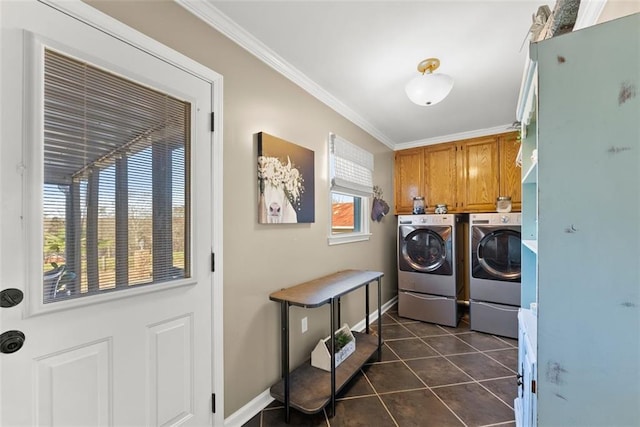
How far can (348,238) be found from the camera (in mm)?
2963

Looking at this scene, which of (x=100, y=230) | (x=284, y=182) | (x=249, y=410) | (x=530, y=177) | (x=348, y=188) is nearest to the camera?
(x=100, y=230)

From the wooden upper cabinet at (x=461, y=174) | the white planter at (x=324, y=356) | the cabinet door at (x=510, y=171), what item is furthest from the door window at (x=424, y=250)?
the white planter at (x=324, y=356)

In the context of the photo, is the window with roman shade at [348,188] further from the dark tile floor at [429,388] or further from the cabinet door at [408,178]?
the dark tile floor at [429,388]

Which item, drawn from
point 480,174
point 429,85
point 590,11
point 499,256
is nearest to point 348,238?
point 429,85

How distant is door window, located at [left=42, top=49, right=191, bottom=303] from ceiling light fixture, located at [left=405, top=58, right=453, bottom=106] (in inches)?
60.6

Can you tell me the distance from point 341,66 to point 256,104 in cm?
77

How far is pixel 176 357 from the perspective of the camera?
4.52ft

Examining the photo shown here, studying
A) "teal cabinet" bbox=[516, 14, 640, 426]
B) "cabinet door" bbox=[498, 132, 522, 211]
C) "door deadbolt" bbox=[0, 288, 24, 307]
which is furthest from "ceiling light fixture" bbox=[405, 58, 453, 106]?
"door deadbolt" bbox=[0, 288, 24, 307]

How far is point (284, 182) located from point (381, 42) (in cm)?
116

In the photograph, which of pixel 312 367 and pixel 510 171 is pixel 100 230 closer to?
pixel 312 367

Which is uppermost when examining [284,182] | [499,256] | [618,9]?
[618,9]

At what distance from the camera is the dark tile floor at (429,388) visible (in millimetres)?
1768

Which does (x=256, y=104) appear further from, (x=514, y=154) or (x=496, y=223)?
(x=514, y=154)

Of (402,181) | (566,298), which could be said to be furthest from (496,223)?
(566,298)
